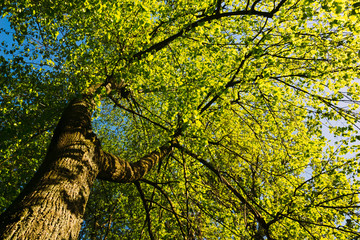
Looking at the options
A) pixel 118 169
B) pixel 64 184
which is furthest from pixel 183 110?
pixel 64 184

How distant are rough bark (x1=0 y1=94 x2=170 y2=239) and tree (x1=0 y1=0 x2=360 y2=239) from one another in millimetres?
14

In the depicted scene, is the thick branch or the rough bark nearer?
the rough bark

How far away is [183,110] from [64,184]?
283 centimetres

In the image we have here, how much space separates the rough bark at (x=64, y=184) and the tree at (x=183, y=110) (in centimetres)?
1

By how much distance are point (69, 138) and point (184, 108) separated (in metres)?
2.41

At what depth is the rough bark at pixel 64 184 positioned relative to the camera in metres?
2.10

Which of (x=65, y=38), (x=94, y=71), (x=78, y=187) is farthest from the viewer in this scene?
(x=65, y=38)

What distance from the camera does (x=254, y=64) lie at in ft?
16.9

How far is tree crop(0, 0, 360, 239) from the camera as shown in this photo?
316 cm

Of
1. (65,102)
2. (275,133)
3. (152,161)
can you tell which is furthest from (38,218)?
(275,133)

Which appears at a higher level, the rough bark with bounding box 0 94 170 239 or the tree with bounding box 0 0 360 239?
the tree with bounding box 0 0 360 239

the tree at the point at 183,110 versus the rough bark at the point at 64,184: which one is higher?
the tree at the point at 183,110

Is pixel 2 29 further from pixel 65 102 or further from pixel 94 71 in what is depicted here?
pixel 94 71

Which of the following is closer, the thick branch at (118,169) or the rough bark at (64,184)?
the rough bark at (64,184)
